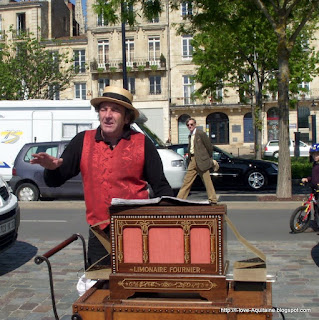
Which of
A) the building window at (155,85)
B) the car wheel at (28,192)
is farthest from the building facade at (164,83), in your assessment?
the car wheel at (28,192)

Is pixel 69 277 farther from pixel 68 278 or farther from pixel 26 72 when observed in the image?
pixel 26 72

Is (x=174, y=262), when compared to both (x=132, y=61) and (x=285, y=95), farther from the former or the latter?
(x=132, y=61)

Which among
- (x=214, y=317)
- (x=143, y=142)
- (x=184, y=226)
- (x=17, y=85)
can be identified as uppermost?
(x=17, y=85)

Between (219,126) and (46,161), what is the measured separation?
169ft

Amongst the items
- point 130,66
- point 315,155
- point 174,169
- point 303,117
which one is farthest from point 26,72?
point 303,117

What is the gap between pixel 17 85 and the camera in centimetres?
3419

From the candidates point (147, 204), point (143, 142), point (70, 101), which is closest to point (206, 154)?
point (70, 101)

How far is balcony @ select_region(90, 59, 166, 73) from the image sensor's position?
52.0 m

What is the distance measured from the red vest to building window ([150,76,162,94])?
49388 millimetres

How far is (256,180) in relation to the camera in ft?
59.3

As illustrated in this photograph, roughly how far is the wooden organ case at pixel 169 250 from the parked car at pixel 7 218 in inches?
170

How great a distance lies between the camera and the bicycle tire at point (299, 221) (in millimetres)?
9688

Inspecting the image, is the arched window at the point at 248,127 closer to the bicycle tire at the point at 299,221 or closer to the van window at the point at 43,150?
the van window at the point at 43,150

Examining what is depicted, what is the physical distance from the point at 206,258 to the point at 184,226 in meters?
0.19
